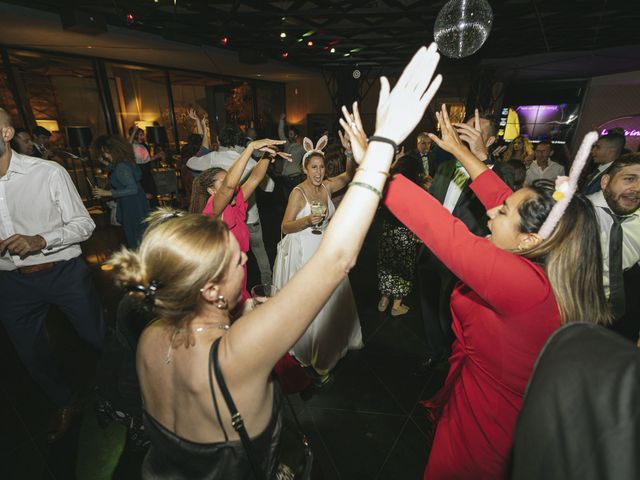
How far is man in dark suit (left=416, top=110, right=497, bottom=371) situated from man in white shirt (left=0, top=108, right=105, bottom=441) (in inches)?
103

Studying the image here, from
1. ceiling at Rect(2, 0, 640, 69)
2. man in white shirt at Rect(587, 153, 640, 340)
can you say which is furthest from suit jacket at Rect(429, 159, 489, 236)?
ceiling at Rect(2, 0, 640, 69)

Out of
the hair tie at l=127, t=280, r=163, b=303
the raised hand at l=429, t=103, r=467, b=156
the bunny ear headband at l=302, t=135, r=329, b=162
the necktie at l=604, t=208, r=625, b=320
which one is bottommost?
the necktie at l=604, t=208, r=625, b=320

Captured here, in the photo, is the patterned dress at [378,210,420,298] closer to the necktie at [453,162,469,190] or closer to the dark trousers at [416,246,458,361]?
the dark trousers at [416,246,458,361]

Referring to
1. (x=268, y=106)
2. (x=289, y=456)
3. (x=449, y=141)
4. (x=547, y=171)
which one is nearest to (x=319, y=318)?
→ (x=289, y=456)

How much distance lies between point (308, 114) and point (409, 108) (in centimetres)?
1477

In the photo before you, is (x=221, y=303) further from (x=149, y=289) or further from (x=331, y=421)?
(x=331, y=421)

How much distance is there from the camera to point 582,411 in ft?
1.58

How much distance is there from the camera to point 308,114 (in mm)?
14445

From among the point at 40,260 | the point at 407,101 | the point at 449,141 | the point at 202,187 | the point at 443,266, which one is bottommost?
the point at 443,266

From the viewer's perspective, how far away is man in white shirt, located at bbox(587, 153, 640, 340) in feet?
6.29

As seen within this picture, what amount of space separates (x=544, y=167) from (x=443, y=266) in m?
4.34

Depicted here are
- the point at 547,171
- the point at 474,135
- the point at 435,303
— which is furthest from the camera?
the point at 547,171

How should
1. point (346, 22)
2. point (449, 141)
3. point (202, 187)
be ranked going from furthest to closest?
1. point (346, 22)
2. point (202, 187)
3. point (449, 141)

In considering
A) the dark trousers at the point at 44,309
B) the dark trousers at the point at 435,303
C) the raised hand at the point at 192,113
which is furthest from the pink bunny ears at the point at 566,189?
the raised hand at the point at 192,113
